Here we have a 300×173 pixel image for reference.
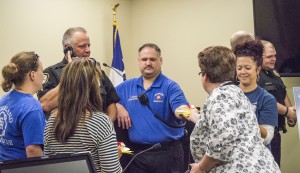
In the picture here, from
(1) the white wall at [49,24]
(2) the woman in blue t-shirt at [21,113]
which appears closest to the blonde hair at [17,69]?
(2) the woman in blue t-shirt at [21,113]

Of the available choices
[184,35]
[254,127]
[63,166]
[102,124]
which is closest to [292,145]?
[184,35]

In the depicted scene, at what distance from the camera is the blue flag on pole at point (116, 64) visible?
15.8 feet

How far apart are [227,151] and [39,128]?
3.15 ft

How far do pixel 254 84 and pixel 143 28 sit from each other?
3117 millimetres

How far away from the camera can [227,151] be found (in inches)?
70.9

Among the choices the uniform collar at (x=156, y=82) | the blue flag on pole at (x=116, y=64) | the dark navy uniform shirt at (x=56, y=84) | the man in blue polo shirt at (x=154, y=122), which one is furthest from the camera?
the blue flag on pole at (x=116, y=64)

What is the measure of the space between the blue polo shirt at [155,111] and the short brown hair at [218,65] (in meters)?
0.96

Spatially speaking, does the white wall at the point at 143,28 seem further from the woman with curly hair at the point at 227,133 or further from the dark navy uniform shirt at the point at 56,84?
the woman with curly hair at the point at 227,133

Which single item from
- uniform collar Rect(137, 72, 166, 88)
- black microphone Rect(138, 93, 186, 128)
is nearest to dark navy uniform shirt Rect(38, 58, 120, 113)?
black microphone Rect(138, 93, 186, 128)

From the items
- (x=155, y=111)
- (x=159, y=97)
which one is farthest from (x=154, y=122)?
(x=159, y=97)

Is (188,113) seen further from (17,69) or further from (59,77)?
(17,69)

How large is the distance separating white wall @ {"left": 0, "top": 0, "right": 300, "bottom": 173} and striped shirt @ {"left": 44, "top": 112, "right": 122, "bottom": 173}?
7.75 feet

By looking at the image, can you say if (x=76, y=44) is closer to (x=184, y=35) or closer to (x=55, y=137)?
(x=55, y=137)

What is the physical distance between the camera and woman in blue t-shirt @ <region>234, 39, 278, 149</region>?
2.39 metres
